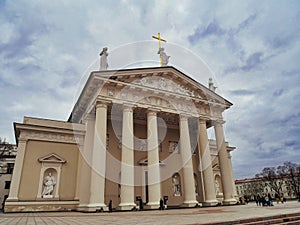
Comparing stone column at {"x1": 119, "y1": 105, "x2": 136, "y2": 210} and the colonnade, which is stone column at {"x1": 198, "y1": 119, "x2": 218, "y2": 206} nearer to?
the colonnade

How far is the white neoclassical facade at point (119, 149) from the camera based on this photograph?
16.7 m

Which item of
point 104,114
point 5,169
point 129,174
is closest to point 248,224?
point 129,174

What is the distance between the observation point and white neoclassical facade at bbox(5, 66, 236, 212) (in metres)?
16.7

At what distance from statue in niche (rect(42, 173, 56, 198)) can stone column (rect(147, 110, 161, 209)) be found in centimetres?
835

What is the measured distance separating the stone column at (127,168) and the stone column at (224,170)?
9.12 m

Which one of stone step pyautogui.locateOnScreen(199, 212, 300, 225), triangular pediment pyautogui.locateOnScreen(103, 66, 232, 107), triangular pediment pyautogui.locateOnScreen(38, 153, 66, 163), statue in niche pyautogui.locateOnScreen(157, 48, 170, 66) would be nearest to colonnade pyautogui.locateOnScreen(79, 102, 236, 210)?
triangular pediment pyautogui.locateOnScreen(103, 66, 232, 107)

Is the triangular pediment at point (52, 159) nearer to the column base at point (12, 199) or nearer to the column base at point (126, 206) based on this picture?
the column base at point (12, 199)

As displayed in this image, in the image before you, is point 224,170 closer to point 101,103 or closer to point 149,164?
point 149,164

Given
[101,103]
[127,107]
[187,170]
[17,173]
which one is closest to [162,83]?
[127,107]

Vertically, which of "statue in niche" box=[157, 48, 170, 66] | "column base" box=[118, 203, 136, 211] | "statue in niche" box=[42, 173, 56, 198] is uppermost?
"statue in niche" box=[157, 48, 170, 66]

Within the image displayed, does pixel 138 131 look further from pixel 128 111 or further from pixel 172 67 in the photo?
pixel 172 67

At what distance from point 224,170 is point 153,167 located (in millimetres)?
7603

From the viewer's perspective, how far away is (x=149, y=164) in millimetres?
17328

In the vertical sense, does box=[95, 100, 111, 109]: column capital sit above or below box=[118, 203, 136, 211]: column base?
above
